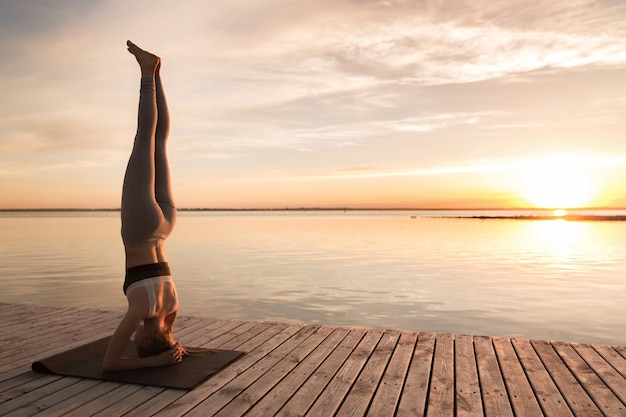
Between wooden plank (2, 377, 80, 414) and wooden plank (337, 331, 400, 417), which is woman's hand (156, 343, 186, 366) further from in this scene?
wooden plank (337, 331, 400, 417)

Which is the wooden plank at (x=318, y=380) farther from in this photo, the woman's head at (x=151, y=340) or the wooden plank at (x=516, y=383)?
the wooden plank at (x=516, y=383)

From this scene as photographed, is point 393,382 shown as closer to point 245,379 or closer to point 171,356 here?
point 245,379

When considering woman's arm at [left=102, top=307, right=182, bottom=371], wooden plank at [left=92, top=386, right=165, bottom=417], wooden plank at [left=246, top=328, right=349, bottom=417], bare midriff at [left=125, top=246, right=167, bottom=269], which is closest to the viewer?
wooden plank at [left=92, top=386, right=165, bottom=417]

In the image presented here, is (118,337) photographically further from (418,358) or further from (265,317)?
(265,317)

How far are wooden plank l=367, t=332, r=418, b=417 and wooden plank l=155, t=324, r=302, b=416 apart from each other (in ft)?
5.06

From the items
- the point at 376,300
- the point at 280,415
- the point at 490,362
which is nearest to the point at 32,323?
the point at 280,415

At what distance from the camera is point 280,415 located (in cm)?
424

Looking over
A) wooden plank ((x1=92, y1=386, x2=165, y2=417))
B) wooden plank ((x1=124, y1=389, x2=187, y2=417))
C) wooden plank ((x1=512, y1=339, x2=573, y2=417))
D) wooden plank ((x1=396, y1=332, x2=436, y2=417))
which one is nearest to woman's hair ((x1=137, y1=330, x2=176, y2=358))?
wooden plank ((x1=92, y1=386, x2=165, y2=417))

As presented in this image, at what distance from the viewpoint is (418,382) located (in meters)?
5.11

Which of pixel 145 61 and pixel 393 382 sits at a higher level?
pixel 145 61

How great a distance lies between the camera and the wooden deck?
4.40m

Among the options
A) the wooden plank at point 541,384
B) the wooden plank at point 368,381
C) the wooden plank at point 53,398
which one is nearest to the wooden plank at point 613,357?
the wooden plank at point 541,384

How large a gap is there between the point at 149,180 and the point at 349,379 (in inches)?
116

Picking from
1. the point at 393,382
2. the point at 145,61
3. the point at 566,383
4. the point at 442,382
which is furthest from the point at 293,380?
the point at 145,61
